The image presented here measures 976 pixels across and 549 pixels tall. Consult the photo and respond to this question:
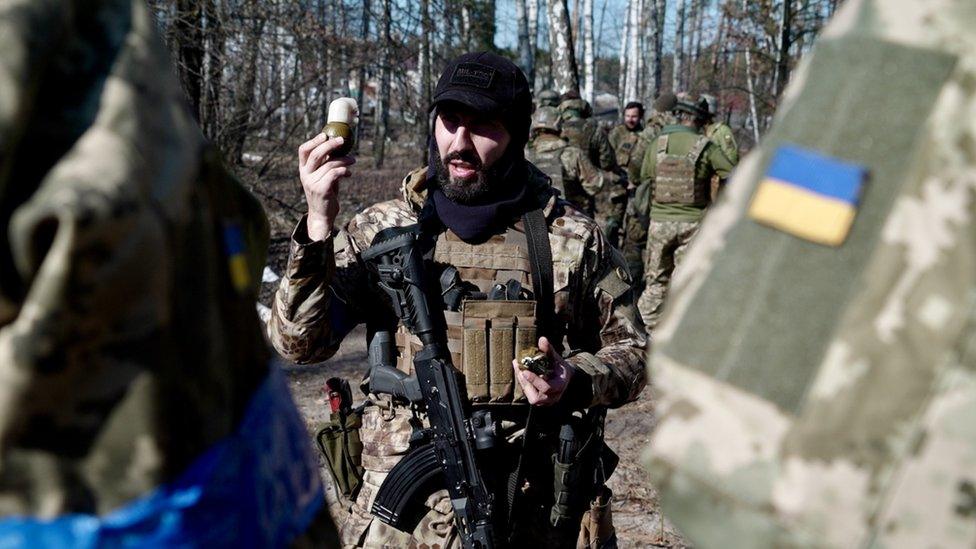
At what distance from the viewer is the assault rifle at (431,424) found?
270 cm

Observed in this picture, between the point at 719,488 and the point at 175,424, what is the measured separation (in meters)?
0.53

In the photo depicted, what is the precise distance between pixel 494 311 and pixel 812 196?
6.24 ft

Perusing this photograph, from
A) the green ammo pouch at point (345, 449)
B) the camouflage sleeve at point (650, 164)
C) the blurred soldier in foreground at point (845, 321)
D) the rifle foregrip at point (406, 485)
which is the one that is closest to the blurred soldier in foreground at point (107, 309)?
the blurred soldier in foreground at point (845, 321)

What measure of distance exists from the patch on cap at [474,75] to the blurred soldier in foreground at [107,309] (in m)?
1.91

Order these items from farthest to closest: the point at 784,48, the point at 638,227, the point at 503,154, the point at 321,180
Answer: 1. the point at 784,48
2. the point at 638,227
3. the point at 503,154
4. the point at 321,180

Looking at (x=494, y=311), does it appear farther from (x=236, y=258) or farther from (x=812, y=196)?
(x=812, y=196)

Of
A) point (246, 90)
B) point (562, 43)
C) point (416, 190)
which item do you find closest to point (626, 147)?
point (562, 43)

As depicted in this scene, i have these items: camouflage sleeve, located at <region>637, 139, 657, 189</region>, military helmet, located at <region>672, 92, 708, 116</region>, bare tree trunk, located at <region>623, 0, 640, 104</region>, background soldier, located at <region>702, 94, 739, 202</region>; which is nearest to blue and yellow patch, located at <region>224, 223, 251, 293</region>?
background soldier, located at <region>702, 94, 739, 202</region>

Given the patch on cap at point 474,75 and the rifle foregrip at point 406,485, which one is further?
the patch on cap at point 474,75

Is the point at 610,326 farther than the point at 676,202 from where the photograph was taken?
No

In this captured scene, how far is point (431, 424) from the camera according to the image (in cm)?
274

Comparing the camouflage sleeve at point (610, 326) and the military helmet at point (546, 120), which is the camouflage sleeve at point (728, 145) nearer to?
the military helmet at point (546, 120)

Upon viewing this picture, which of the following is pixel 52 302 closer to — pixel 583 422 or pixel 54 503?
pixel 54 503

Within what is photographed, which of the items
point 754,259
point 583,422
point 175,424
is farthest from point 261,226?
point 583,422
